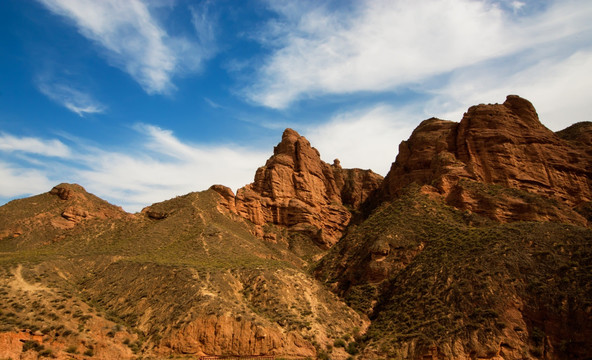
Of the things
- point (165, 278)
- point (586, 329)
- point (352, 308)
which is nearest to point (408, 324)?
point (352, 308)

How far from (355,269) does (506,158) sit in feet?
106

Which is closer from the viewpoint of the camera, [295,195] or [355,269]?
[355,269]

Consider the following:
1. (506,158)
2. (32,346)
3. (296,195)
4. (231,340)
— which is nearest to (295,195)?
(296,195)

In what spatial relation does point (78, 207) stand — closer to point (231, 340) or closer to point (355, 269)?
point (231, 340)

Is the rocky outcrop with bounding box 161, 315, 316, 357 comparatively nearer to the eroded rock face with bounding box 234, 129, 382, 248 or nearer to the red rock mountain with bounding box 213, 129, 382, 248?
the eroded rock face with bounding box 234, 129, 382, 248

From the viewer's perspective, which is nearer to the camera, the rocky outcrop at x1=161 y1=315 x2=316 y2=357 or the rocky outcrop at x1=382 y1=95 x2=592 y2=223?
the rocky outcrop at x1=161 y1=315 x2=316 y2=357

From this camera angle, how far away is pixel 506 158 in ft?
215

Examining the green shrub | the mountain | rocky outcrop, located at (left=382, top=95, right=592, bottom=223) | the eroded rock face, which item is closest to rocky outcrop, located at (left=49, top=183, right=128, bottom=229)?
the mountain

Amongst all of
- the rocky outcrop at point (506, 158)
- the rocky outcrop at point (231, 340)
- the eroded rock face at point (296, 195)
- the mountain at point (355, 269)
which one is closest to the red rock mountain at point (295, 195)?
the eroded rock face at point (296, 195)

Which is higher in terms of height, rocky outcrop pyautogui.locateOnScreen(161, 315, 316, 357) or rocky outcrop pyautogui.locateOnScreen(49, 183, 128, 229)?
rocky outcrop pyautogui.locateOnScreen(49, 183, 128, 229)

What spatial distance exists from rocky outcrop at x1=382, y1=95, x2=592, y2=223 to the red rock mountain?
2472 centimetres

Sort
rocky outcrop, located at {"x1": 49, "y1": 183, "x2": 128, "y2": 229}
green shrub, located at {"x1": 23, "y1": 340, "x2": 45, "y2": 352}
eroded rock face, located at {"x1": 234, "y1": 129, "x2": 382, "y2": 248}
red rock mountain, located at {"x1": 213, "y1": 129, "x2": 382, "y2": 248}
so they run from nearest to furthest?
green shrub, located at {"x1": 23, "y1": 340, "x2": 45, "y2": 352} → rocky outcrop, located at {"x1": 49, "y1": 183, "x2": 128, "y2": 229} → red rock mountain, located at {"x1": 213, "y1": 129, "x2": 382, "y2": 248} → eroded rock face, located at {"x1": 234, "y1": 129, "x2": 382, "y2": 248}

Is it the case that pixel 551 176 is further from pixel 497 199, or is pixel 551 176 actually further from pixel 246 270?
pixel 246 270

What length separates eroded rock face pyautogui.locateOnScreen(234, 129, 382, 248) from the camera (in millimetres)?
84062
